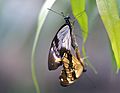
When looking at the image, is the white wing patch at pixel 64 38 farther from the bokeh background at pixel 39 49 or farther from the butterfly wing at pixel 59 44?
the bokeh background at pixel 39 49

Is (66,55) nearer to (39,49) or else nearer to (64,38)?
(64,38)

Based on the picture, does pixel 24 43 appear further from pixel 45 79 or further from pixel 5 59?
pixel 45 79

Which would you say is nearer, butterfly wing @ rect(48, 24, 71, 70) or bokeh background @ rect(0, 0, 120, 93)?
butterfly wing @ rect(48, 24, 71, 70)

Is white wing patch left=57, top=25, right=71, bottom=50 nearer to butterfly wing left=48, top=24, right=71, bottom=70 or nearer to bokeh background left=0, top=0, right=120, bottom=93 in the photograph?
butterfly wing left=48, top=24, right=71, bottom=70

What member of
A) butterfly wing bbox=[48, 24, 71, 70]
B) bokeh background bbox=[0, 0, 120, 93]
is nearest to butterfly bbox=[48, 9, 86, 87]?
butterfly wing bbox=[48, 24, 71, 70]

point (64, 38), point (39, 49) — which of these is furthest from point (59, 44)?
point (39, 49)

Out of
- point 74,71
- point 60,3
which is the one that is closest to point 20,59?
point 60,3
